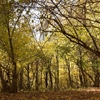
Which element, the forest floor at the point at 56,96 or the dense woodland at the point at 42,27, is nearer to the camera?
the dense woodland at the point at 42,27

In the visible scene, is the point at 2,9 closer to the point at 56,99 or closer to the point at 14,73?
the point at 56,99

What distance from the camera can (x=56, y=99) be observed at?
12.7 meters

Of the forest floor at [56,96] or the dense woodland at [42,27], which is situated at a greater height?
the dense woodland at [42,27]

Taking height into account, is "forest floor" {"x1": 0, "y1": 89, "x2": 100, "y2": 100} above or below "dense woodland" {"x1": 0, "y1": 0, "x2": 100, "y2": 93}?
below

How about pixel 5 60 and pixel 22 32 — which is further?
pixel 5 60

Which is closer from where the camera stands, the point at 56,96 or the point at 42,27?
the point at 42,27

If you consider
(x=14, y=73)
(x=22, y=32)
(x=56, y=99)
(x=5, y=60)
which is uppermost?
(x=22, y=32)

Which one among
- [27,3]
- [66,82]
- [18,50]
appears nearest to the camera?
[27,3]

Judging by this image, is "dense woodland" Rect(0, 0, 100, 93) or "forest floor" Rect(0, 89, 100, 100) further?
"forest floor" Rect(0, 89, 100, 100)

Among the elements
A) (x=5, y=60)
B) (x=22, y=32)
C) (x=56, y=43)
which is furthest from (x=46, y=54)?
(x=22, y=32)

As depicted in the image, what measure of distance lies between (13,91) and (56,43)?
14954 mm

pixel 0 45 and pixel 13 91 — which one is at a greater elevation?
pixel 0 45

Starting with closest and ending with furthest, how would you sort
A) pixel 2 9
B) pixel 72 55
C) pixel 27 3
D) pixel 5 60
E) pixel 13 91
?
pixel 27 3 → pixel 2 9 → pixel 13 91 → pixel 5 60 → pixel 72 55

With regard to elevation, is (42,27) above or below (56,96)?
above
